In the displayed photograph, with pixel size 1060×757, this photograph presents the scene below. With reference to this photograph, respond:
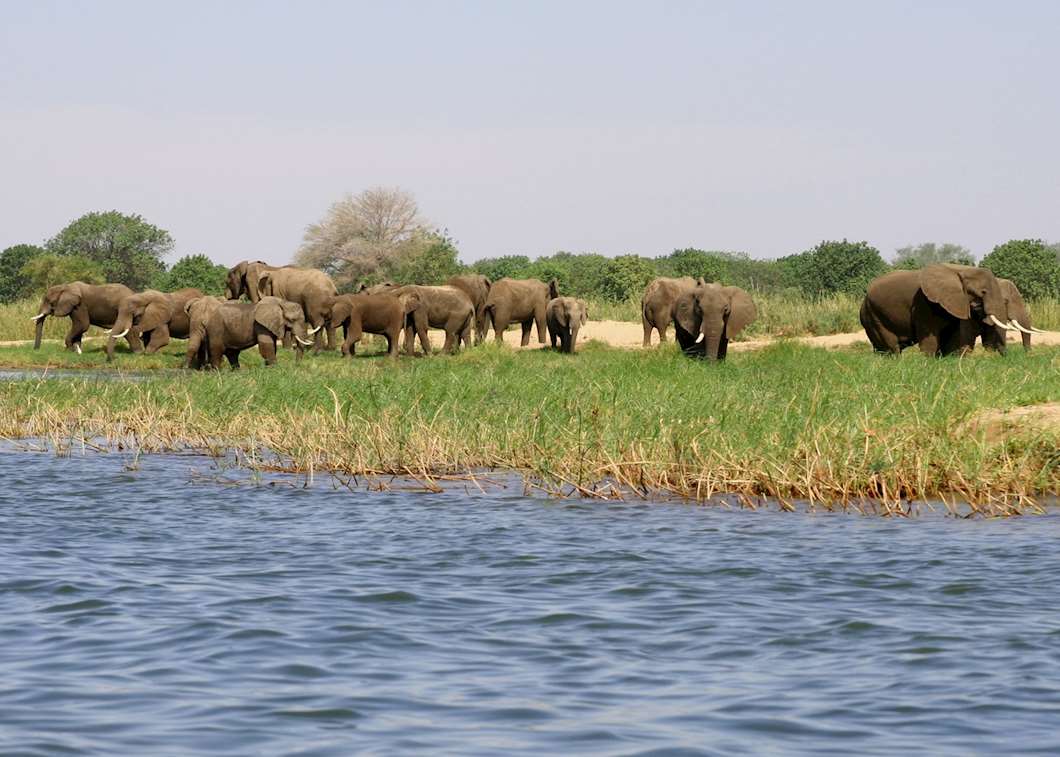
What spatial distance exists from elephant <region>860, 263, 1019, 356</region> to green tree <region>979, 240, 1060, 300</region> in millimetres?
24860

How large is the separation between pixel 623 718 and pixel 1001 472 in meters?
6.80

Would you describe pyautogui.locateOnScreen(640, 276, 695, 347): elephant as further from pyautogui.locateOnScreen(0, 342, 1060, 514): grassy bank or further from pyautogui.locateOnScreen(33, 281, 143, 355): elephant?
pyautogui.locateOnScreen(0, 342, 1060, 514): grassy bank

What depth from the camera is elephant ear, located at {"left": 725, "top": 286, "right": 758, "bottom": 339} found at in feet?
85.8

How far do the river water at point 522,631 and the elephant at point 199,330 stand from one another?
14.1m

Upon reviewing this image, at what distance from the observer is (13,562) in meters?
9.81

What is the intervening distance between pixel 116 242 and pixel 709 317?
5524 centimetres

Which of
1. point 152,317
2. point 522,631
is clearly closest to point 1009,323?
point 152,317

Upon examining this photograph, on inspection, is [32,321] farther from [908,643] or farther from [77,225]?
[77,225]

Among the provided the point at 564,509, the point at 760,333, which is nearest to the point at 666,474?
the point at 564,509

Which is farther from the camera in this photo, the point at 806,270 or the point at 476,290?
the point at 806,270

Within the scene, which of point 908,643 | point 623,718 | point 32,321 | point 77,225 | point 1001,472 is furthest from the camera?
point 77,225

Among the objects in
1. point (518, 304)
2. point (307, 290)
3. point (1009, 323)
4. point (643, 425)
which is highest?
point (307, 290)

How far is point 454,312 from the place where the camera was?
32.0m

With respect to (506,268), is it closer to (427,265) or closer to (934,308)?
(427,265)
